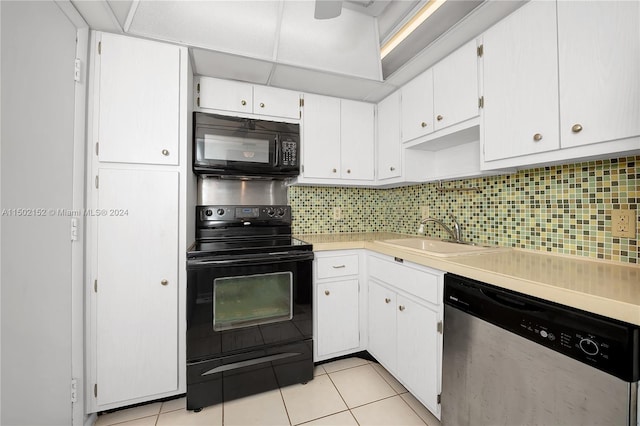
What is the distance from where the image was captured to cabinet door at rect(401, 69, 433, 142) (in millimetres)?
1798

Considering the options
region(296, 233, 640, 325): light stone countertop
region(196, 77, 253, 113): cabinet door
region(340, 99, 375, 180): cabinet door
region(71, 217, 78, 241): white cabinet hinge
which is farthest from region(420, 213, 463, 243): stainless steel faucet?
Result: region(71, 217, 78, 241): white cabinet hinge

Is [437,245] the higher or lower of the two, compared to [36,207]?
lower

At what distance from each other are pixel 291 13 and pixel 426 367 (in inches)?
88.4

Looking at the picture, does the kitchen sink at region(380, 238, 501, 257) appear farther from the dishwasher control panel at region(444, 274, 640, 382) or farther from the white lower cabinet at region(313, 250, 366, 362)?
the dishwasher control panel at region(444, 274, 640, 382)

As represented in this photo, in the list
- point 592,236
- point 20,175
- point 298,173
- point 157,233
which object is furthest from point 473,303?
point 20,175

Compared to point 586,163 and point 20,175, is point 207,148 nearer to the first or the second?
point 20,175

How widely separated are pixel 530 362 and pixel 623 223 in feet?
2.58

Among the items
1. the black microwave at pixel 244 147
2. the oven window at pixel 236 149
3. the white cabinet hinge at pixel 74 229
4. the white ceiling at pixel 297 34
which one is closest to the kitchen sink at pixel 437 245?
the black microwave at pixel 244 147

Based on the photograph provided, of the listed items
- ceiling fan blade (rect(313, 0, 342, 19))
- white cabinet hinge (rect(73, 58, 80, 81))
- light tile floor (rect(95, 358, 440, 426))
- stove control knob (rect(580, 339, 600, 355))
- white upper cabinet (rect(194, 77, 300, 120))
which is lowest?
light tile floor (rect(95, 358, 440, 426))

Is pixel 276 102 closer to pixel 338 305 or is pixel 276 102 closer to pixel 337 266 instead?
pixel 337 266

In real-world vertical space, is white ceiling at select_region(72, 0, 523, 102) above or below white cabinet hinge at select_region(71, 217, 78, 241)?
above

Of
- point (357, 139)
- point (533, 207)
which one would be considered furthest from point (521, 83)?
point (357, 139)

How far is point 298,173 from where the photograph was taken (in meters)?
2.14

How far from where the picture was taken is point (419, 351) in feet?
4.87
